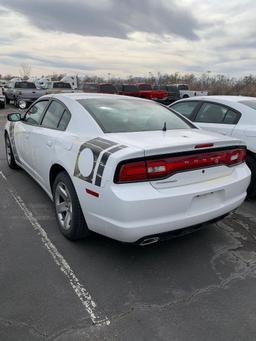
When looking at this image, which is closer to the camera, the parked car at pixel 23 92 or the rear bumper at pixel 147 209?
the rear bumper at pixel 147 209

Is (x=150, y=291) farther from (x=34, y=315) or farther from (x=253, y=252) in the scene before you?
(x=253, y=252)

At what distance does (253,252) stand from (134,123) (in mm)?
1864

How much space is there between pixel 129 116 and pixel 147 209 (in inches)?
57.4

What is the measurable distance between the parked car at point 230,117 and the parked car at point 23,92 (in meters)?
16.6

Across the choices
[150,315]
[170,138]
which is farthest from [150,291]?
[170,138]

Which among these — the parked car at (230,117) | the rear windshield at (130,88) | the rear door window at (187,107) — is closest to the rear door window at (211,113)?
the parked car at (230,117)

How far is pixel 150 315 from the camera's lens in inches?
107

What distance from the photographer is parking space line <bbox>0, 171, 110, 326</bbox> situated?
269 centimetres

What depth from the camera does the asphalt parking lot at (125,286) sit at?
2.56 metres

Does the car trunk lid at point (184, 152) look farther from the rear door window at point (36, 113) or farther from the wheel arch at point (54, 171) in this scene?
the rear door window at point (36, 113)

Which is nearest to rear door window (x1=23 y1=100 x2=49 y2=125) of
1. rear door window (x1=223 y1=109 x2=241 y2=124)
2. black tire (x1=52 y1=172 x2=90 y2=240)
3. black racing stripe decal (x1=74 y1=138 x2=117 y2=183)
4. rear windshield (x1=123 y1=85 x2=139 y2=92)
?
black tire (x1=52 y1=172 x2=90 y2=240)

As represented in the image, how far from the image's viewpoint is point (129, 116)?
4.11 meters

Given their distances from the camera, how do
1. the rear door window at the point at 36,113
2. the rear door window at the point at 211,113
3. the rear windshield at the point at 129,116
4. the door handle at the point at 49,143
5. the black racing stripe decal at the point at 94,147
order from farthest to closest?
the rear door window at the point at 211,113, the rear door window at the point at 36,113, the door handle at the point at 49,143, the rear windshield at the point at 129,116, the black racing stripe decal at the point at 94,147

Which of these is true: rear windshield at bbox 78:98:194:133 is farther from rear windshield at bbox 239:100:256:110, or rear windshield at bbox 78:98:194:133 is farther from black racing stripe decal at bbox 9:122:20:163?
black racing stripe decal at bbox 9:122:20:163
